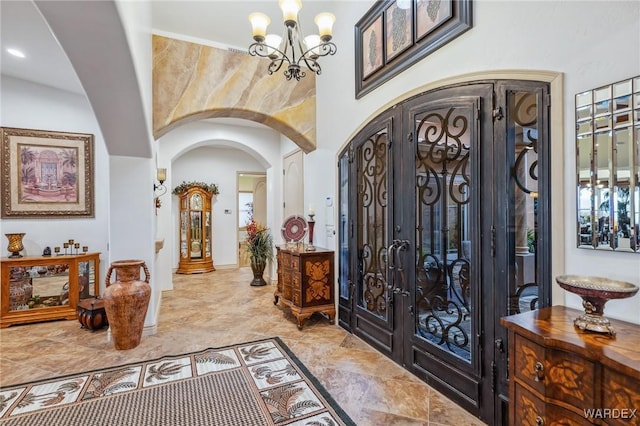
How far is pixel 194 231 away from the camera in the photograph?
6.98m

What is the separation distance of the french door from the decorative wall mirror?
0.19 meters

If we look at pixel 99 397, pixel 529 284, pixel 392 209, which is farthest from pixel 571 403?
pixel 99 397

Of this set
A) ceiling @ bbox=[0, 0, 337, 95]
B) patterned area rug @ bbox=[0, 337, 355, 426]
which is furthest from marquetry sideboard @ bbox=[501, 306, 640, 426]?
ceiling @ bbox=[0, 0, 337, 95]

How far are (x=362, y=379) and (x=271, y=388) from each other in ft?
2.36

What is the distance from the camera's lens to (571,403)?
1.18 metres

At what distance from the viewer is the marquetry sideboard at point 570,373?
1043 millimetres

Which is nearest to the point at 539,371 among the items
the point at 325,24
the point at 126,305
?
the point at 325,24

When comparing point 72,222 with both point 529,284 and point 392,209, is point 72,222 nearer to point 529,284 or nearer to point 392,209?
point 392,209

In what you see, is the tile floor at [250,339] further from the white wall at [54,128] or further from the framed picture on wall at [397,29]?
the framed picture on wall at [397,29]

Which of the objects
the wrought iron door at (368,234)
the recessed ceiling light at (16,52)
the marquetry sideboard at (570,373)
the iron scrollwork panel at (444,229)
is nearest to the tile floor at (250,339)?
the wrought iron door at (368,234)

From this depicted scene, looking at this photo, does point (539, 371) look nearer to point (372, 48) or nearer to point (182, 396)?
point (182, 396)

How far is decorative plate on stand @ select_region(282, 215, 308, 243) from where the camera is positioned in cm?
407

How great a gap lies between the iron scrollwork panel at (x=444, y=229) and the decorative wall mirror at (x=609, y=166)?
65 cm

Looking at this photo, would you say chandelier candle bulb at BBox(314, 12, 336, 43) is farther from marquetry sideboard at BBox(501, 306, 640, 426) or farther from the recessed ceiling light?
the recessed ceiling light
